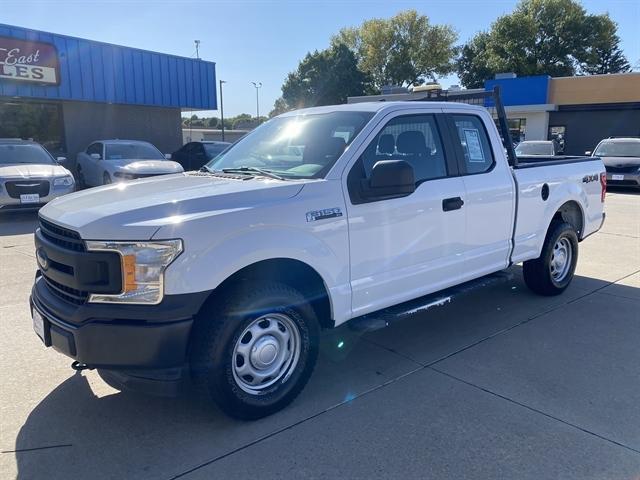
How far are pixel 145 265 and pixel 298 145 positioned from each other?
1.66m

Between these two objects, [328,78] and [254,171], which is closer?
[254,171]

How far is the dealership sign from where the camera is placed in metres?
15.1

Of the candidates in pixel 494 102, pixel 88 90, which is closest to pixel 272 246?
pixel 494 102

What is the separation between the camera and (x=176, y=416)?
3324mm

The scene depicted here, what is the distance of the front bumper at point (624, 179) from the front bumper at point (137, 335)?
1648cm

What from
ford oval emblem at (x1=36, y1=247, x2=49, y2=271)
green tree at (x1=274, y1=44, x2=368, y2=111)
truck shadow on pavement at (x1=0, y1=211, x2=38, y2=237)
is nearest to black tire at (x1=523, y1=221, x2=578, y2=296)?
ford oval emblem at (x1=36, y1=247, x2=49, y2=271)

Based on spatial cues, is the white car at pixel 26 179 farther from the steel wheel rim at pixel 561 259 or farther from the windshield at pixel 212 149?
the steel wheel rim at pixel 561 259

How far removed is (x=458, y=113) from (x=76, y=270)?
10.9ft

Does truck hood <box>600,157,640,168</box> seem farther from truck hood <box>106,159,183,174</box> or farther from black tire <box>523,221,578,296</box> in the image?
truck hood <box>106,159,183,174</box>

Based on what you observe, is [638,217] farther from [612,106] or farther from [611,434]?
[612,106]

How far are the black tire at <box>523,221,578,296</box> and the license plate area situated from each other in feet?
29.7

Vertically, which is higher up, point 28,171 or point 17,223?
point 28,171

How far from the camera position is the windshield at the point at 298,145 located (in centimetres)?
→ 370

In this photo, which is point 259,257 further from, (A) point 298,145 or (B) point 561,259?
(B) point 561,259
